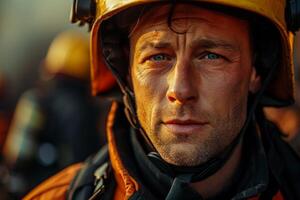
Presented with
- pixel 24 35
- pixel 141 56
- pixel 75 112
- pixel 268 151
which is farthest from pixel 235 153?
pixel 24 35

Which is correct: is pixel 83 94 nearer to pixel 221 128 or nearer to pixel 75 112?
pixel 75 112

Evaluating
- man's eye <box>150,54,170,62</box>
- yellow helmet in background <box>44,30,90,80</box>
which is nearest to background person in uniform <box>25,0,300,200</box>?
man's eye <box>150,54,170,62</box>

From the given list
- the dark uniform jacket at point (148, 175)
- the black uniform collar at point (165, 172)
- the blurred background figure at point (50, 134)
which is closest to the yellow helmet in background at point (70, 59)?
the blurred background figure at point (50, 134)

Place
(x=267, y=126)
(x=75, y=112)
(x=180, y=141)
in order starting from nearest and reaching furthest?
(x=180, y=141) → (x=267, y=126) → (x=75, y=112)

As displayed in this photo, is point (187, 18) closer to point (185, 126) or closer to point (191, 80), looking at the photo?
point (191, 80)

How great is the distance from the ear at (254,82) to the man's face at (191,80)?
20cm

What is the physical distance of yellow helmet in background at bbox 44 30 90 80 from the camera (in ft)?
21.8

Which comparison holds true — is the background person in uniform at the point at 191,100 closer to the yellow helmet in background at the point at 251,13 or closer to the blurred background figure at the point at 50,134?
the yellow helmet in background at the point at 251,13

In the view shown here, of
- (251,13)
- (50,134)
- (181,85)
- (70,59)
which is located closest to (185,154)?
(181,85)

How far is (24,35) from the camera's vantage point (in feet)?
33.9

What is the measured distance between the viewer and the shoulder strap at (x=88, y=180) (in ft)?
10.0

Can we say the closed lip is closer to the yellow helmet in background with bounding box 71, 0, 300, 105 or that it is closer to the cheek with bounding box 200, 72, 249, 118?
the cheek with bounding box 200, 72, 249, 118

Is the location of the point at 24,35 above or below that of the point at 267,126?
below

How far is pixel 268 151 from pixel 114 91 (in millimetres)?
859
